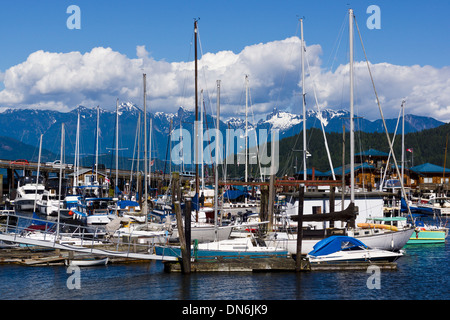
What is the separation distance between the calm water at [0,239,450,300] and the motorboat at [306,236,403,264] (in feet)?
5.82

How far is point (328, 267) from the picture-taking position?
4119cm

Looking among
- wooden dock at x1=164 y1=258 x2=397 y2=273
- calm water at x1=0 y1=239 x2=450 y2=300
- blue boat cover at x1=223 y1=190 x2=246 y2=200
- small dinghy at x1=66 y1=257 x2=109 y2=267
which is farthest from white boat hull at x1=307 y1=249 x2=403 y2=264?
blue boat cover at x1=223 y1=190 x2=246 y2=200

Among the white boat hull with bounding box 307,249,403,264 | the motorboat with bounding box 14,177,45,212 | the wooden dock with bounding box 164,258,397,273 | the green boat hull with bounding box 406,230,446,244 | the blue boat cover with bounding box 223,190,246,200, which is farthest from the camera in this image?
the motorboat with bounding box 14,177,45,212

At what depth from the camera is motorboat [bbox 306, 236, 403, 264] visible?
42406mm

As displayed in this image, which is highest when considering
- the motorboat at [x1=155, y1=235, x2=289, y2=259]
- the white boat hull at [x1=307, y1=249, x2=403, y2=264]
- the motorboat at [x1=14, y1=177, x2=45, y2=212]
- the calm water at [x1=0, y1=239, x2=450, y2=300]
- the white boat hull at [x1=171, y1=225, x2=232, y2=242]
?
the motorboat at [x1=14, y1=177, x2=45, y2=212]

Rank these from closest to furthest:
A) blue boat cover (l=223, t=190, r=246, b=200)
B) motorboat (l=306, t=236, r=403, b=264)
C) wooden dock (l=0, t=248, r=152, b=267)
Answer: motorboat (l=306, t=236, r=403, b=264) → wooden dock (l=0, t=248, r=152, b=267) → blue boat cover (l=223, t=190, r=246, b=200)

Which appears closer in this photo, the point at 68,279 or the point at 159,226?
the point at 68,279

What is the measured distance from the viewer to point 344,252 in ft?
141

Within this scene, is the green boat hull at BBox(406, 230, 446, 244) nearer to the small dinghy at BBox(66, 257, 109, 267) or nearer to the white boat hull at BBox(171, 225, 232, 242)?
the white boat hull at BBox(171, 225, 232, 242)

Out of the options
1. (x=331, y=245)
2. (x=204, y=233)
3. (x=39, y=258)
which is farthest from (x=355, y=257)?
(x=39, y=258)

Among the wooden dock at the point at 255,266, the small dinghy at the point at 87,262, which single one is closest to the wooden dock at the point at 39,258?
the small dinghy at the point at 87,262

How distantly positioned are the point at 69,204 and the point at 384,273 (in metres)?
61.2
